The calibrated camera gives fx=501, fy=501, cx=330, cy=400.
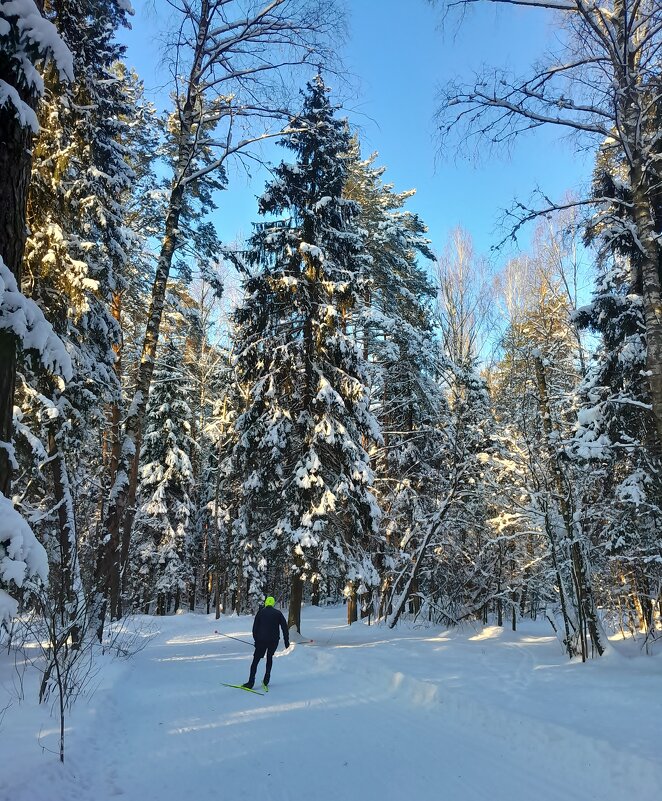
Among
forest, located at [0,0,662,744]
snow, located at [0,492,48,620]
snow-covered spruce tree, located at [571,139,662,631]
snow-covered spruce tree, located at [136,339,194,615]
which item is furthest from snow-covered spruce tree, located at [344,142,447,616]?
snow, located at [0,492,48,620]

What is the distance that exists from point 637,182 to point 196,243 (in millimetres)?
8409

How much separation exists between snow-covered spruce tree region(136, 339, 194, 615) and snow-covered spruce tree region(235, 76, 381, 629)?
13.3 m

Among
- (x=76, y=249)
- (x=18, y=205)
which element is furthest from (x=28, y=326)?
(x=76, y=249)

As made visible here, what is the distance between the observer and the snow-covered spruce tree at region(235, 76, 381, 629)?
1299 centimetres

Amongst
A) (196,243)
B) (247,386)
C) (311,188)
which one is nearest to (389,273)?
(311,188)

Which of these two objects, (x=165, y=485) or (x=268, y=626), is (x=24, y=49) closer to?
(x=268, y=626)

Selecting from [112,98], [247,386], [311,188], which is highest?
[311,188]

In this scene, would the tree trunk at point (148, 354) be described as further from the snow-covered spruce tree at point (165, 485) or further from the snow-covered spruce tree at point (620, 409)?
the snow-covered spruce tree at point (165, 485)

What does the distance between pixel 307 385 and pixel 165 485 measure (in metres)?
16.4

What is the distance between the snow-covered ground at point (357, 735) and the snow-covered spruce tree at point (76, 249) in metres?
2.95

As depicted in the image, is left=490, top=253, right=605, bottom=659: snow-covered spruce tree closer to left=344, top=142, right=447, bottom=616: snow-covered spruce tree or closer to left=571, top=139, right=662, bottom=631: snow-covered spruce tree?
left=571, top=139, right=662, bottom=631: snow-covered spruce tree

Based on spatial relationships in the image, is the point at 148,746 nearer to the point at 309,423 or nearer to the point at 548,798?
the point at 548,798

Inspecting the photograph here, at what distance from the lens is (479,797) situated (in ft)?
14.0

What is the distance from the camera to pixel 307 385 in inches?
550
